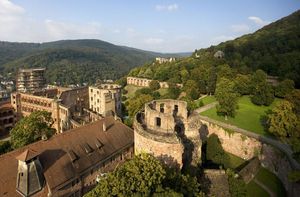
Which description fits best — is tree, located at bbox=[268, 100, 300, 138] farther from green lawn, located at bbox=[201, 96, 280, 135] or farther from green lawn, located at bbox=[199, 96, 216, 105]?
green lawn, located at bbox=[199, 96, 216, 105]

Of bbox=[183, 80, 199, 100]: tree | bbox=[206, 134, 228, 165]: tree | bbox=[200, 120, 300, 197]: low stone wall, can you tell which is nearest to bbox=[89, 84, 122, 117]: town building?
bbox=[183, 80, 199, 100]: tree

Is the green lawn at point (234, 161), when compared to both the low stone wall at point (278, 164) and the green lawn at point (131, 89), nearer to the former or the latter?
the low stone wall at point (278, 164)

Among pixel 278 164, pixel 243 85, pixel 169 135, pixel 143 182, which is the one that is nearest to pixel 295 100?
pixel 278 164

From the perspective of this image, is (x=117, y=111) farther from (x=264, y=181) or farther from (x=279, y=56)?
(x=279, y=56)

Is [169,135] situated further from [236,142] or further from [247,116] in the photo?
[247,116]

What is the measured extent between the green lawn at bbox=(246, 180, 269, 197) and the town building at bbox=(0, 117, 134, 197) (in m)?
13.5

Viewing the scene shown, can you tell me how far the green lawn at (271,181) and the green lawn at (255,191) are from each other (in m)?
1.12

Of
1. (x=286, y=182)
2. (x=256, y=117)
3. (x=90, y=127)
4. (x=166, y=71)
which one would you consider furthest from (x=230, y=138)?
(x=166, y=71)

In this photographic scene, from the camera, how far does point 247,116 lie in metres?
44.4

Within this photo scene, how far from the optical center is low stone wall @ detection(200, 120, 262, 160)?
3478 cm

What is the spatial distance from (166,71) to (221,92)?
39.7m

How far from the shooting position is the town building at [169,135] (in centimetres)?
2412

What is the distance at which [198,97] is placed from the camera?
60844 millimetres

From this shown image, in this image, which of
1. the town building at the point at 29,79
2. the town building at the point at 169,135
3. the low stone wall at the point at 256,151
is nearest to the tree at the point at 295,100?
the low stone wall at the point at 256,151
